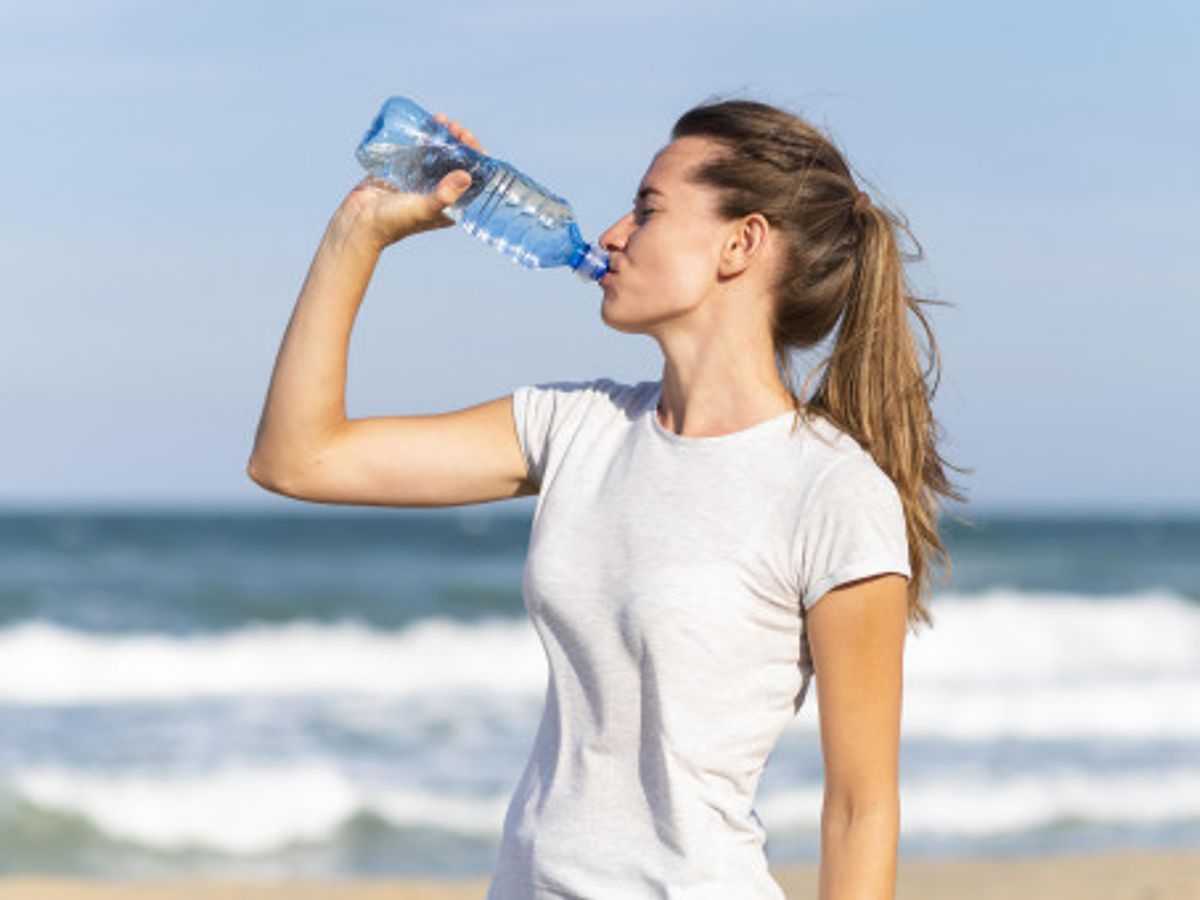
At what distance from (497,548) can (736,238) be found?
25165mm

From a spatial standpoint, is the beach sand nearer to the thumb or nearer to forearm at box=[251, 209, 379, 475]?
forearm at box=[251, 209, 379, 475]

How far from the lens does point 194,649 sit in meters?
16.6

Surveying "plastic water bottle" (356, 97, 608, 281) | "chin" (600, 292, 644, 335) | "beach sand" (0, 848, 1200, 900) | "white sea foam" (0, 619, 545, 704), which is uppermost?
"plastic water bottle" (356, 97, 608, 281)

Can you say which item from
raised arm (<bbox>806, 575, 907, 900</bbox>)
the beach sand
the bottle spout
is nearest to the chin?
the bottle spout

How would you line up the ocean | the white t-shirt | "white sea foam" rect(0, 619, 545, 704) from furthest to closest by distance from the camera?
1. "white sea foam" rect(0, 619, 545, 704)
2. the ocean
3. the white t-shirt

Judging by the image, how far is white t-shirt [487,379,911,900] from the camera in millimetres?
2539

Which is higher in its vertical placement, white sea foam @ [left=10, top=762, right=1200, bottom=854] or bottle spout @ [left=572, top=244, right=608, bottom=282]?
bottle spout @ [left=572, top=244, right=608, bottom=282]

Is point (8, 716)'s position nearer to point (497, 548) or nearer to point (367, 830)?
point (367, 830)

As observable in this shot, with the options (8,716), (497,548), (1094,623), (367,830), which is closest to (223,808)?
(367,830)

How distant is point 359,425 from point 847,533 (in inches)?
29.1

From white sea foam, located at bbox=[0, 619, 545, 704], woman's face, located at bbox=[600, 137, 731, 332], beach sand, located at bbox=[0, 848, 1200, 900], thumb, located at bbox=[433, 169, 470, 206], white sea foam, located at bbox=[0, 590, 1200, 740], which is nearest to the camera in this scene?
woman's face, located at bbox=[600, 137, 731, 332]

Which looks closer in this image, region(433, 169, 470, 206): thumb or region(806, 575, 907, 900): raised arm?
region(806, 575, 907, 900): raised arm

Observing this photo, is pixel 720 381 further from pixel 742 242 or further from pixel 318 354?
pixel 318 354

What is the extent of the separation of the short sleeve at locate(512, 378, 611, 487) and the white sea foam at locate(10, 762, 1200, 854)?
667 centimetres
